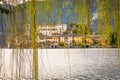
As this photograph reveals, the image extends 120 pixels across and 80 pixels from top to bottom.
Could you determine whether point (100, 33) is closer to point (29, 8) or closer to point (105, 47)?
point (105, 47)

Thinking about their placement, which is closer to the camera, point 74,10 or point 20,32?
point 74,10

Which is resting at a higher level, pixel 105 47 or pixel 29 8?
pixel 29 8

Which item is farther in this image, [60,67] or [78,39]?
[60,67]

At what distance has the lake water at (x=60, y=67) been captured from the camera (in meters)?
1.06

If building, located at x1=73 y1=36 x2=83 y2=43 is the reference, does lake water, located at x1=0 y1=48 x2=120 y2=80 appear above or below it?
below

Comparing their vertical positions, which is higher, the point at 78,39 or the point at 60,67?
the point at 78,39

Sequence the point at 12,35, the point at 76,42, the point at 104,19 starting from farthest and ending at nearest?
the point at 76,42 → the point at 12,35 → the point at 104,19

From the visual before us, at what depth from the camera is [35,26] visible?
0.93 metres

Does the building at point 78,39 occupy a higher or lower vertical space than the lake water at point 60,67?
higher

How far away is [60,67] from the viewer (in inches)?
1599

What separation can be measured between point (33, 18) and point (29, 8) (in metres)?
0.05

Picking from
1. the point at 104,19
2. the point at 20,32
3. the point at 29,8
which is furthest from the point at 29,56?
the point at 104,19

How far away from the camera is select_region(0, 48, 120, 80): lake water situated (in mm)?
1057

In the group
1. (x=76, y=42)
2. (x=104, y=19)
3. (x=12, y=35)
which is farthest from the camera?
(x=76, y=42)
